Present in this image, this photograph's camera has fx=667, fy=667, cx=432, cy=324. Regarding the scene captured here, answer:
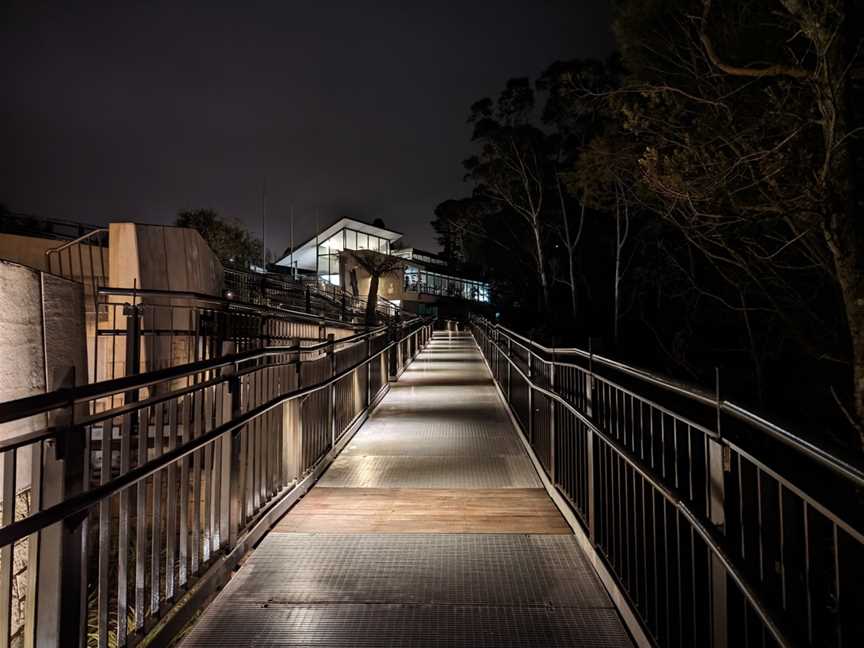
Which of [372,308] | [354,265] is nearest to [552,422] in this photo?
[372,308]

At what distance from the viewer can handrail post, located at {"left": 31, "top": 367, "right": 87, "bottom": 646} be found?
2316mm

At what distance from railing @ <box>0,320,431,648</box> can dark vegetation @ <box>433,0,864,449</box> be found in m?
2.41

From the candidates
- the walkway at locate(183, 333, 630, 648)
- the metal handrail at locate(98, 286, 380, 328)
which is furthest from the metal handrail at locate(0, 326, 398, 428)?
the metal handrail at locate(98, 286, 380, 328)

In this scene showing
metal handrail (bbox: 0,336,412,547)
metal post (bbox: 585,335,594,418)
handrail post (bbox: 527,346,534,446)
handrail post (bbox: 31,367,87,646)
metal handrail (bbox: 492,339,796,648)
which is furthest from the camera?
handrail post (bbox: 527,346,534,446)

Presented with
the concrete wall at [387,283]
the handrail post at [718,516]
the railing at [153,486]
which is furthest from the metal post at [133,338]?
the concrete wall at [387,283]

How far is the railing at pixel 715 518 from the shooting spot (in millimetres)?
1902

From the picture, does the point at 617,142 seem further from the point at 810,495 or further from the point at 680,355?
the point at 810,495

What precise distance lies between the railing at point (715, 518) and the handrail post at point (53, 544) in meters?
2.28

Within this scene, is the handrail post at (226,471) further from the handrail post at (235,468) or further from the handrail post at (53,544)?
the handrail post at (53,544)

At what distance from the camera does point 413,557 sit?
14.8 ft

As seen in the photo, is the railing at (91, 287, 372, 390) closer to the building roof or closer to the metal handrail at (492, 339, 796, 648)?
the metal handrail at (492, 339, 796, 648)

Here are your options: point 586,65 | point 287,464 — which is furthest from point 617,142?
point 287,464

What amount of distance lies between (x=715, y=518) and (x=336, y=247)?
62995 millimetres

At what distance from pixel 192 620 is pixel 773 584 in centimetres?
290
